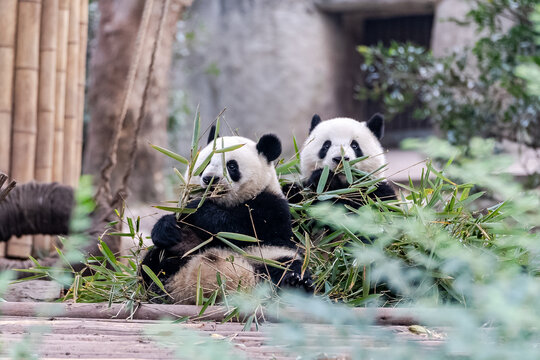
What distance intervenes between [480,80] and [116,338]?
13.4 ft

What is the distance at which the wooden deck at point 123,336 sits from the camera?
54.9 inches

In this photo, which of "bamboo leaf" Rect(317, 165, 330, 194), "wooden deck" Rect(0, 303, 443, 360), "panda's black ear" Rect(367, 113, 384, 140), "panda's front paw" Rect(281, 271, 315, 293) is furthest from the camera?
"panda's black ear" Rect(367, 113, 384, 140)

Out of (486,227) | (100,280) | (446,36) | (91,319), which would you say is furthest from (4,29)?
(446,36)

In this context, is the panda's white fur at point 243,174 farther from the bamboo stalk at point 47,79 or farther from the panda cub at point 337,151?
the bamboo stalk at point 47,79

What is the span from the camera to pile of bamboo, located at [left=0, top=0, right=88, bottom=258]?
11.6 ft

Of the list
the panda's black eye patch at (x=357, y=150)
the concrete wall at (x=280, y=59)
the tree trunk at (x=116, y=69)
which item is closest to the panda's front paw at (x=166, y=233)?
the panda's black eye patch at (x=357, y=150)

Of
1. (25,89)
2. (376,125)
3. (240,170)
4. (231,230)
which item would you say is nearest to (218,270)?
(231,230)

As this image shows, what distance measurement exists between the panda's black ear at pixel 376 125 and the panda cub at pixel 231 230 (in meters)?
0.65

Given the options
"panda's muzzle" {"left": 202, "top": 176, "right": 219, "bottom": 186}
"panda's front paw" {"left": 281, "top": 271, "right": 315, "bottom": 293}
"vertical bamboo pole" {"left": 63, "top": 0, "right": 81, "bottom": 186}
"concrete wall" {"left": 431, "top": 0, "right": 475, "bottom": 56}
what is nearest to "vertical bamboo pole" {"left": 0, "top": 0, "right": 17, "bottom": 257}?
"vertical bamboo pole" {"left": 63, "top": 0, "right": 81, "bottom": 186}

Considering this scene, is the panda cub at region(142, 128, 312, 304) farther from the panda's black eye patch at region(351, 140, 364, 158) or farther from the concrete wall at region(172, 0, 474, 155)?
the concrete wall at region(172, 0, 474, 155)

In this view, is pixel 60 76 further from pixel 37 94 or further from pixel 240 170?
pixel 240 170

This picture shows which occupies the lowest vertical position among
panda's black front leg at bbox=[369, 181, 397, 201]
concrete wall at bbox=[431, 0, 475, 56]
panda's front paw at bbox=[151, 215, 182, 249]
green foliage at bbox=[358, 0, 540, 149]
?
panda's front paw at bbox=[151, 215, 182, 249]

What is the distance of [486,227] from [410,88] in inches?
133

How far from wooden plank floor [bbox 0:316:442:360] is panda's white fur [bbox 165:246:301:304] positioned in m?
0.21
